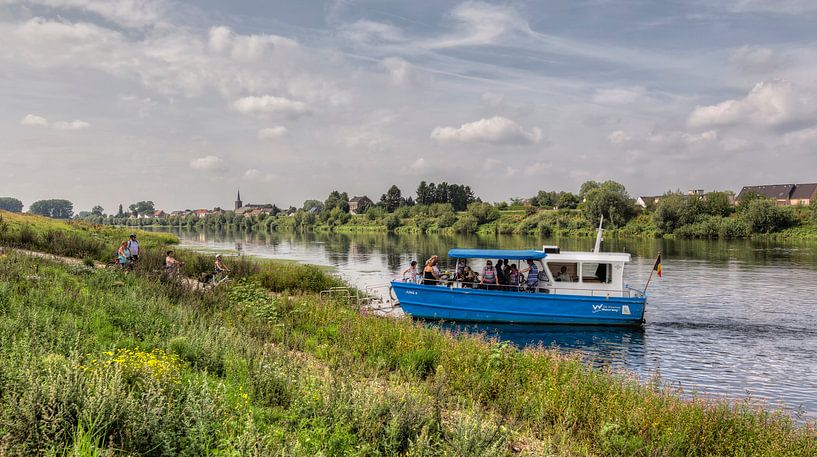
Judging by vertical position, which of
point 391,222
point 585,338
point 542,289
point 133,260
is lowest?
point 585,338

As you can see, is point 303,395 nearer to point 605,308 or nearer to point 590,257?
point 590,257

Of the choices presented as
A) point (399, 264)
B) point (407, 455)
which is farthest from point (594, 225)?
point (407, 455)

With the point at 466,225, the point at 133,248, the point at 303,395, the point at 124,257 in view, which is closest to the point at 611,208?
the point at 466,225

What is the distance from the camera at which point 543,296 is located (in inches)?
808

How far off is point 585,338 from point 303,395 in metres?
15.4

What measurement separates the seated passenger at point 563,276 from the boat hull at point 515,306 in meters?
0.88

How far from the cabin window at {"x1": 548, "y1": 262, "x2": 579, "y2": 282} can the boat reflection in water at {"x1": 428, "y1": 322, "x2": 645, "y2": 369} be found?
1.92 metres

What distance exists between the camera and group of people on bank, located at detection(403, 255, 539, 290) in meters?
21.0

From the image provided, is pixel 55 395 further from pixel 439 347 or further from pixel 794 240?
pixel 794 240

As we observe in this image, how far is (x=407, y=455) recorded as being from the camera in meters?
5.20

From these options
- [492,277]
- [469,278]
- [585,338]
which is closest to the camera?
[585,338]

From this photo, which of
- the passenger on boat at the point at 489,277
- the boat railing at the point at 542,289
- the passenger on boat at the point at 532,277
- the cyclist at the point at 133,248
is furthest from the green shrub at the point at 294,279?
the passenger on boat at the point at 532,277

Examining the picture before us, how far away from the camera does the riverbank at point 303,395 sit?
504cm

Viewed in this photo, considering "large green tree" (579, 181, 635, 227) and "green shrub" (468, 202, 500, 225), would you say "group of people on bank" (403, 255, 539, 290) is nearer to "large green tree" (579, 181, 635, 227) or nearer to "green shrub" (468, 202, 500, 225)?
"large green tree" (579, 181, 635, 227)
